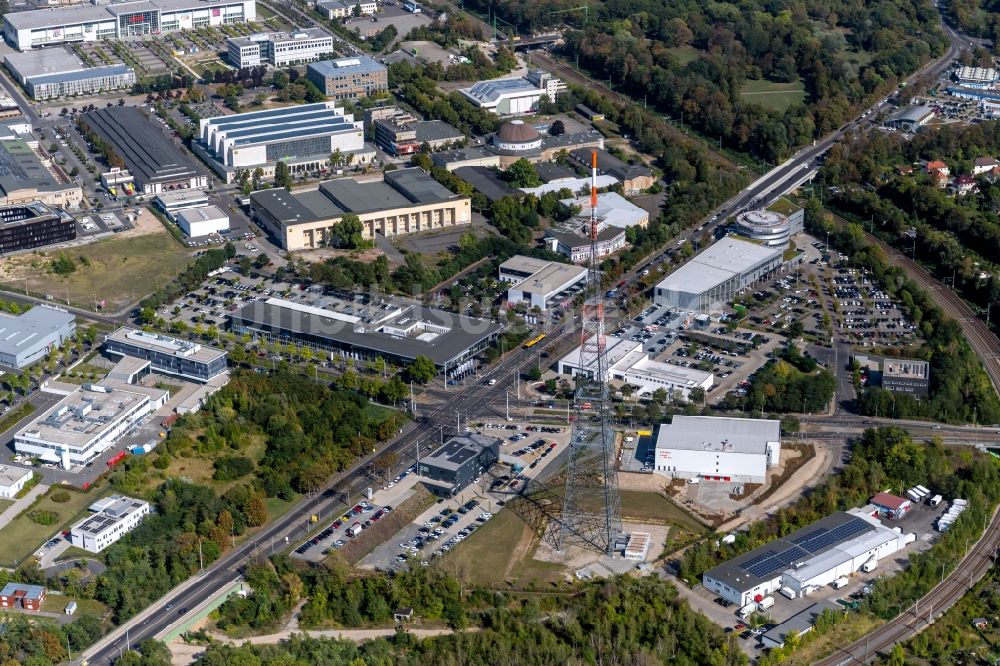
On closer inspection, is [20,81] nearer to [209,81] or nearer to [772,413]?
[209,81]

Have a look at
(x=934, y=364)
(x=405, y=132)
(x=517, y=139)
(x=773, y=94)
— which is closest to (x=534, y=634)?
(x=934, y=364)

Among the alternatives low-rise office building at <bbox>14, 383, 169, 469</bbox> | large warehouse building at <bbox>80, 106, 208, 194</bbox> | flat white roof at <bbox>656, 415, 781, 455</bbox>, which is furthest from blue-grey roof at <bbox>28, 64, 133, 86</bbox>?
flat white roof at <bbox>656, 415, 781, 455</bbox>

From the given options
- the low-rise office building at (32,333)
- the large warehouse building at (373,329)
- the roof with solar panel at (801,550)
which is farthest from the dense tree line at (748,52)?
the low-rise office building at (32,333)

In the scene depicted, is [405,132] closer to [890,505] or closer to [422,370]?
[422,370]

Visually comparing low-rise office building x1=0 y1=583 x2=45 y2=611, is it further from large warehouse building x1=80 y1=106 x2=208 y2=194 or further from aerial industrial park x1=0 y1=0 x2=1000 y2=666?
large warehouse building x1=80 y1=106 x2=208 y2=194

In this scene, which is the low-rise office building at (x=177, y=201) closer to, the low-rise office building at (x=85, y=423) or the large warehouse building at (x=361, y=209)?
the large warehouse building at (x=361, y=209)

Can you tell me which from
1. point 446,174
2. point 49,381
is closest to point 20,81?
point 446,174
